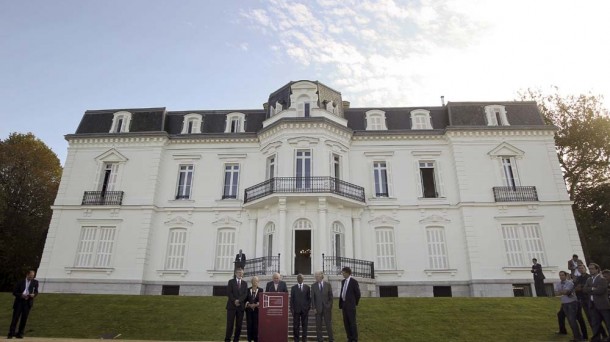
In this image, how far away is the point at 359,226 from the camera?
66.5 ft

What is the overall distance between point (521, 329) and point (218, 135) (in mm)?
17331

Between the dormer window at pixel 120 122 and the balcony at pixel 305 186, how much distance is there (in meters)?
9.13

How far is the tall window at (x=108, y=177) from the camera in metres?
21.8

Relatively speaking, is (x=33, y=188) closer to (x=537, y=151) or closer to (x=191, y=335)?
(x=191, y=335)

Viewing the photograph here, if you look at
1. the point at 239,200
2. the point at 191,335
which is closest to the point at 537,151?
the point at 239,200

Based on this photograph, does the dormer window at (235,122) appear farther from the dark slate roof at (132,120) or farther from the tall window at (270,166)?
the dark slate roof at (132,120)

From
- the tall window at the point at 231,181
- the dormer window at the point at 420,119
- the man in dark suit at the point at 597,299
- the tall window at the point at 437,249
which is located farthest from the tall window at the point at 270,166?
A: the man in dark suit at the point at 597,299

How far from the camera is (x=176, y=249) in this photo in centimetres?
2069

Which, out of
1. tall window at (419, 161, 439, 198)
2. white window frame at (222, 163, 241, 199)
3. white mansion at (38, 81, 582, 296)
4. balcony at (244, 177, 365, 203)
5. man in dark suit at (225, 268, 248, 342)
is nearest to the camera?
man in dark suit at (225, 268, 248, 342)

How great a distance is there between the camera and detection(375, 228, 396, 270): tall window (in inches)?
786

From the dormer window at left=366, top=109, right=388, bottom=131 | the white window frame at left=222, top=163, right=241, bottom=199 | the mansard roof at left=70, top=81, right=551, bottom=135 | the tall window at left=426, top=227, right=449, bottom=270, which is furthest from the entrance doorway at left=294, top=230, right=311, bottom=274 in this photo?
the dormer window at left=366, top=109, right=388, bottom=131

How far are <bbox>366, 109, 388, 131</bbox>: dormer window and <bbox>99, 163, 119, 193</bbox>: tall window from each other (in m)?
15.0

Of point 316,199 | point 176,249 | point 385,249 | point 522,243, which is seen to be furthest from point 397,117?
point 176,249

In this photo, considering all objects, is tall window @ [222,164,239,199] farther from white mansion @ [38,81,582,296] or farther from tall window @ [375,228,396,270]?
tall window @ [375,228,396,270]
